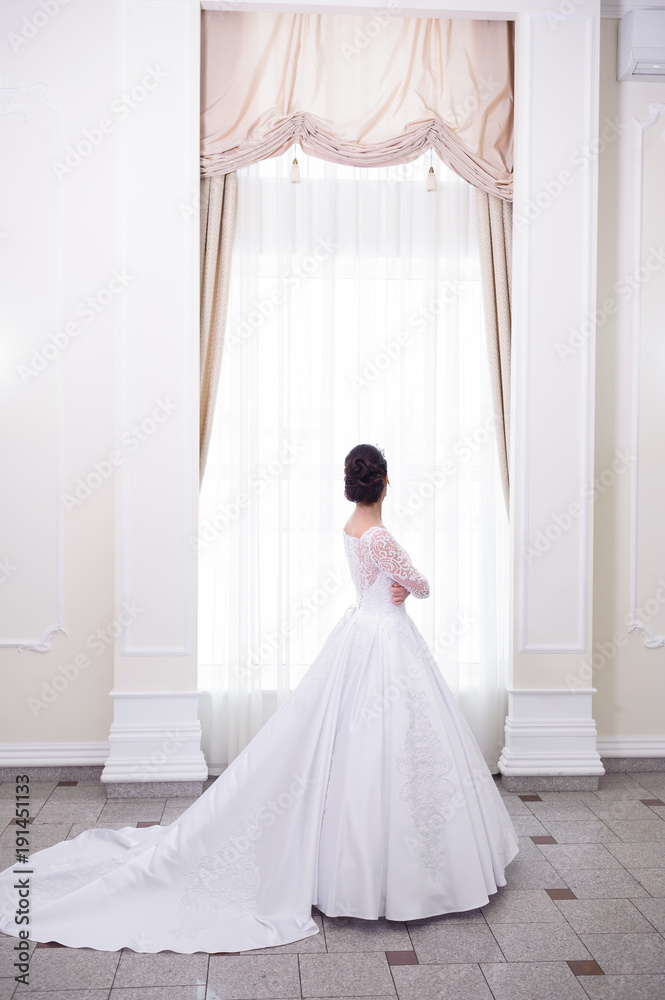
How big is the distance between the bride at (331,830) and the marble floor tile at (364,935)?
0.19ft

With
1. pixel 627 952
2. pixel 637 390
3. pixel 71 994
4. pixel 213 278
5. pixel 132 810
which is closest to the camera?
pixel 71 994

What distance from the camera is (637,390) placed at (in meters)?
4.11

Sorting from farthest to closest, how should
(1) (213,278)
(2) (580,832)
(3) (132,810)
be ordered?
(1) (213,278), (3) (132,810), (2) (580,832)

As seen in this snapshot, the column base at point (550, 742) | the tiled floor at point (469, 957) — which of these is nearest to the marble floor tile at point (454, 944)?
the tiled floor at point (469, 957)

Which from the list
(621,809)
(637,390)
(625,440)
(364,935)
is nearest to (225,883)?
(364,935)

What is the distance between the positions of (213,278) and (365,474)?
1532 mm

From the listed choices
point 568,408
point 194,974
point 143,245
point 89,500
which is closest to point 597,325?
point 568,408

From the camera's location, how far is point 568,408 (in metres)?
3.89

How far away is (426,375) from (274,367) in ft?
2.44

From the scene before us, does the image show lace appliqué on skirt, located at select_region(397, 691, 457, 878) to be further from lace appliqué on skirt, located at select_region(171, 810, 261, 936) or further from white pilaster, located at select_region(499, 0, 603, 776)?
white pilaster, located at select_region(499, 0, 603, 776)

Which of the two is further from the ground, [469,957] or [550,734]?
[550,734]

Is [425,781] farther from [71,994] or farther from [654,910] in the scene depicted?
[71,994]

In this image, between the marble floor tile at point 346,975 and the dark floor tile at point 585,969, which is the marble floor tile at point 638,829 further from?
the marble floor tile at point 346,975

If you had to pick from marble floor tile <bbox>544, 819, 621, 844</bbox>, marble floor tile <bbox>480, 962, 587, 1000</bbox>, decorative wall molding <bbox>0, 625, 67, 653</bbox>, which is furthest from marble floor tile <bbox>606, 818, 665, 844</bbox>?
decorative wall molding <bbox>0, 625, 67, 653</bbox>
